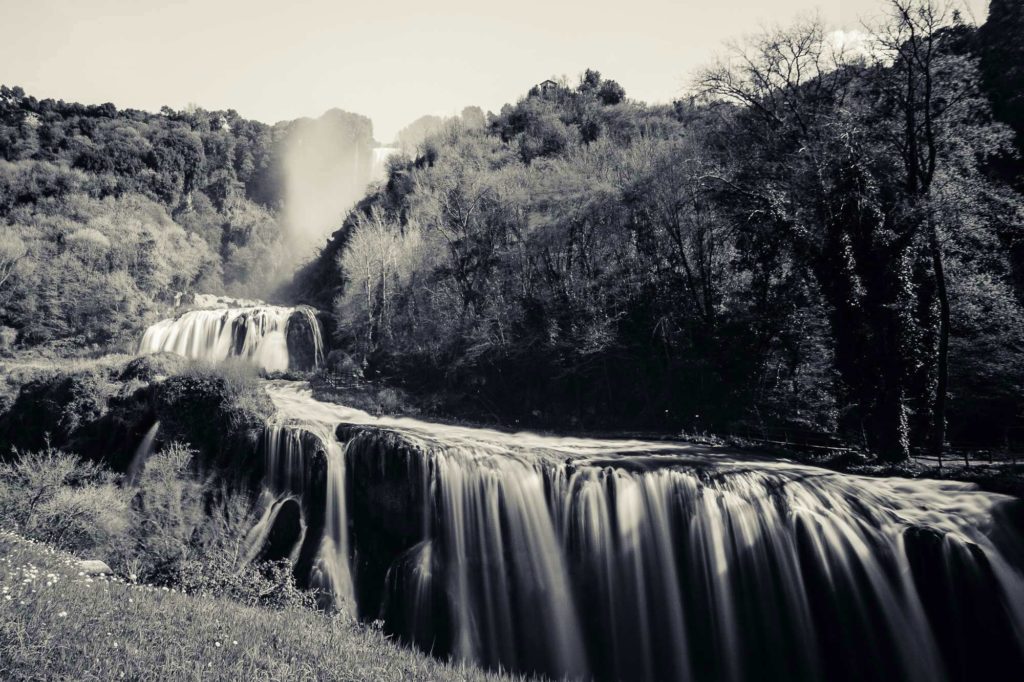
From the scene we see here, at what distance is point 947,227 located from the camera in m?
13.6

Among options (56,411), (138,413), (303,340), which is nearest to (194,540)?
(138,413)

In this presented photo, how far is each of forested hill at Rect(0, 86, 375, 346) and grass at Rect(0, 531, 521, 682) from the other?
141ft

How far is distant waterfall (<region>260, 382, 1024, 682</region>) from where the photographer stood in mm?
9445

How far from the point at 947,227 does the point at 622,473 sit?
37.3 feet

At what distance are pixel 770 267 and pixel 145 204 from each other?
7644 cm

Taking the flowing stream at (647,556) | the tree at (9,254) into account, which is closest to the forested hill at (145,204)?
the tree at (9,254)

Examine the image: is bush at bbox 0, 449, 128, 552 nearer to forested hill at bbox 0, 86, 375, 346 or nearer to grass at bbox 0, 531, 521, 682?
grass at bbox 0, 531, 521, 682

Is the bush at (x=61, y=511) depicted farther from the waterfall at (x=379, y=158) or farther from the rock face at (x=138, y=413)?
the waterfall at (x=379, y=158)

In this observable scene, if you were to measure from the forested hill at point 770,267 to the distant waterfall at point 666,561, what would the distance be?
5.16 meters

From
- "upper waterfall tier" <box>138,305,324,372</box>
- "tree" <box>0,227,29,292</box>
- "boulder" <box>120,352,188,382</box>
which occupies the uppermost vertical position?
"tree" <box>0,227,29,292</box>

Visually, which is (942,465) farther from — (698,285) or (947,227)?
(698,285)

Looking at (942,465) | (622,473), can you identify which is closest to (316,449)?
(622,473)

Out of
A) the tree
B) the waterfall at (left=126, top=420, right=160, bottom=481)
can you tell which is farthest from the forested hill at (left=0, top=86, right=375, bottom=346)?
the waterfall at (left=126, top=420, right=160, bottom=481)

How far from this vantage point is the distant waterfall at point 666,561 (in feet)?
31.0
